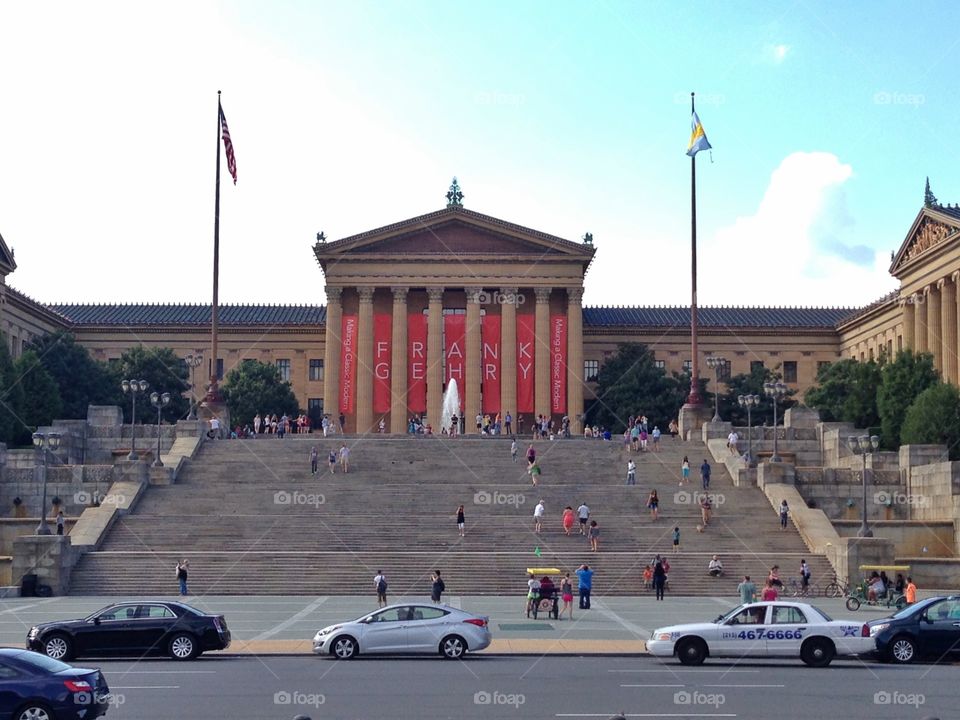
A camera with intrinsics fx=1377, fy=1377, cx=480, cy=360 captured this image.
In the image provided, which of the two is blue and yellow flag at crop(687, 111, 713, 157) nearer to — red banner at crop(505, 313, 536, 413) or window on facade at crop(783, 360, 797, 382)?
red banner at crop(505, 313, 536, 413)

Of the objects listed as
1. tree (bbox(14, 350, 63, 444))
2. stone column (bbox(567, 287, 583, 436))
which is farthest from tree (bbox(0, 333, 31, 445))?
stone column (bbox(567, 287, 583, 436))

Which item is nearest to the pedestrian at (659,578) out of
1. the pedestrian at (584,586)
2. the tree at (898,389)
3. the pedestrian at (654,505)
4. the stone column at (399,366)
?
the pedestrian at (584,586)

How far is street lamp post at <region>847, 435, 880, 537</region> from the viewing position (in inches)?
1955

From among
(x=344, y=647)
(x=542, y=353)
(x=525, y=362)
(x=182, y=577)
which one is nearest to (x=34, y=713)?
(x=344, y=647)

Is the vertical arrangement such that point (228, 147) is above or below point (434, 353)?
above

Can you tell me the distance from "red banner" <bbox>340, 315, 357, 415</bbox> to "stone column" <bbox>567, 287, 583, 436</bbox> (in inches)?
638

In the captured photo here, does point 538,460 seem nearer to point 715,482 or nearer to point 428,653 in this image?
point 715,482

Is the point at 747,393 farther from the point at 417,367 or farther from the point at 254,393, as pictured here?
A: the point at 254,393

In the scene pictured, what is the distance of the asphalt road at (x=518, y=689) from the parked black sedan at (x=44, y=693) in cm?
165

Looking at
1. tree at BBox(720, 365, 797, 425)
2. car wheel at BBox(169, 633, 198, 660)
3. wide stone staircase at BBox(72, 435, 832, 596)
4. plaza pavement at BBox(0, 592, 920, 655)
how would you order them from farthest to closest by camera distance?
1. tree at BBox(720, 365, 797, 425)
2. wide stone staircase at BBox(72, 435, 832, 596)
3. plaza pavement at BBox(0, 592, 920, 655)
4. car wheel at BBox(169, 633, 198, 660)

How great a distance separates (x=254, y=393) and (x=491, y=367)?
59.2ft

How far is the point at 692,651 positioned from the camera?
27391 millimetres

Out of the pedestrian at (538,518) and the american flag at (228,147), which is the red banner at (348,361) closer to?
the american flag at (228,147)

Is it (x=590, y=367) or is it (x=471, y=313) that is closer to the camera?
(x=471, y=313)
